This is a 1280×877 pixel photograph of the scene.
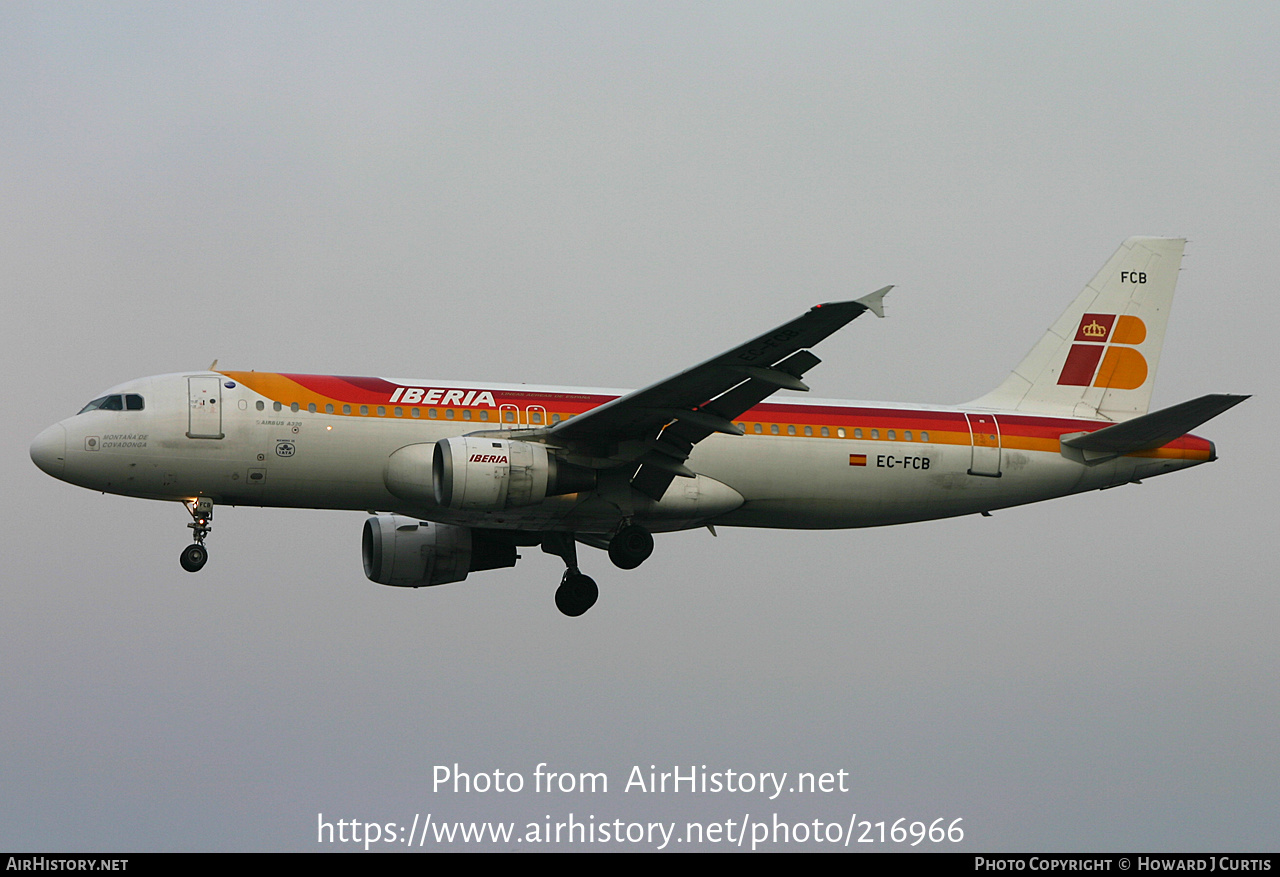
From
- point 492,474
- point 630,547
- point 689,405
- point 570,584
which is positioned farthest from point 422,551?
point 689,405

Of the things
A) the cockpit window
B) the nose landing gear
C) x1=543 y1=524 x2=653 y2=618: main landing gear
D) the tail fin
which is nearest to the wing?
x1=543 y1=524 x2=653 y2=618: main landing gear

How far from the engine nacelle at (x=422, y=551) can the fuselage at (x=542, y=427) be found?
309 centimetres

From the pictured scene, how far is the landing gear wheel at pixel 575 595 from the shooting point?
110 ft

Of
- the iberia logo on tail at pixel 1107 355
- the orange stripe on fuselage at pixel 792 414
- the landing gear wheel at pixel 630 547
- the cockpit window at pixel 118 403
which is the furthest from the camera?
the iberia logo on tail at pixel 1107 355

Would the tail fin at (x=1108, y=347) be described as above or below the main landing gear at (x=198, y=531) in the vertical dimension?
above

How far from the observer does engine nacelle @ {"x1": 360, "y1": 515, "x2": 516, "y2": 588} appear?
34.0m

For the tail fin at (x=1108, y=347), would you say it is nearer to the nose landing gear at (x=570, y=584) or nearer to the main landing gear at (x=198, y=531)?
the nose landing gear at (x=570, y=584)

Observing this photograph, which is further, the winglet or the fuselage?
the fuselage

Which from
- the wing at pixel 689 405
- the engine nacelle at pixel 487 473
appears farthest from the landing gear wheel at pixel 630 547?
the engine nacelle at pixel 487 473

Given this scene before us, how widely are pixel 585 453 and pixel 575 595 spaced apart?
481cm

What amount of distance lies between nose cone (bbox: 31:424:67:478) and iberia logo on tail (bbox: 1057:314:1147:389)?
21327 mm

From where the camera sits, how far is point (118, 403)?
29.8 meters

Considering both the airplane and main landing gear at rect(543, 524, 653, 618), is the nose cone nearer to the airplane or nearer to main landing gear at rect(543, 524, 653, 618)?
the airplane

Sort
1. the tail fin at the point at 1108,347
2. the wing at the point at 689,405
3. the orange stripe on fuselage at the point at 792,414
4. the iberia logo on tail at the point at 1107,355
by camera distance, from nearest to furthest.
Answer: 1. the wing at the point at 689,405
2. the orange stripe on fuselage at the point at 792,414
3. the tail fin at the point at 1108,347
4. the iberia logo on tail at the point at 1107,355
